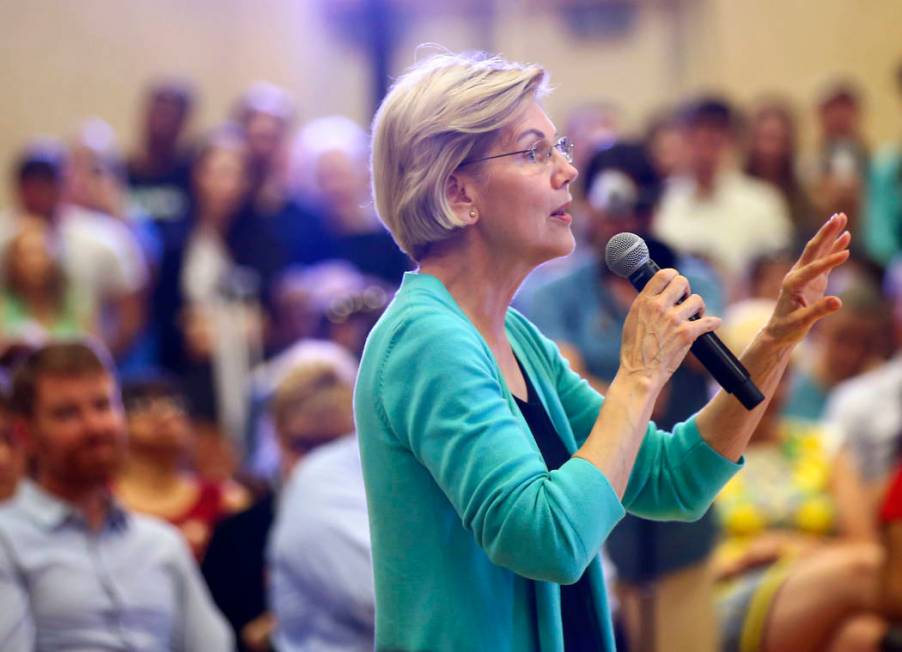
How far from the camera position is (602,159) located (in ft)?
11.5

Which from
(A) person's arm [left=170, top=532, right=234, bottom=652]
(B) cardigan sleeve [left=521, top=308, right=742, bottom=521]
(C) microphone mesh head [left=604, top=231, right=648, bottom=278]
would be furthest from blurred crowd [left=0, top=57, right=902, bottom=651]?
(C) microphone mesh head [left=604, top=231, right=648, bottom=278]

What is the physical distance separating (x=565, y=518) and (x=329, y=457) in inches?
68.1

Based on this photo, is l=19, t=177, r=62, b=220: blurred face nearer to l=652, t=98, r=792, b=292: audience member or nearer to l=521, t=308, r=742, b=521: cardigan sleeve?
l=652, t=98, r=792, b=292: audience member

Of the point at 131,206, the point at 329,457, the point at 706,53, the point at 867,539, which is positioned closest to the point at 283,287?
the point at 131,206

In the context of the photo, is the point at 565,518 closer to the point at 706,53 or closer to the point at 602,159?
the point at 602,159

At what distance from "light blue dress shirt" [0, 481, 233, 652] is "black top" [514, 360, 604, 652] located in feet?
4.22

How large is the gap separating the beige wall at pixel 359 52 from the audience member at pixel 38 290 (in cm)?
219

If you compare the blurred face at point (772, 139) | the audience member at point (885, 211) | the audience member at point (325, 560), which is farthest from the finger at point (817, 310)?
the blurred face at point (772, 139)

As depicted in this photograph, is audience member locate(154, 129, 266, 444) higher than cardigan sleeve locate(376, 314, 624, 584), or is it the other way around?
cardigan sleeve locate(376, 314, 624, 584)

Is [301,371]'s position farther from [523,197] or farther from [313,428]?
[523,197]

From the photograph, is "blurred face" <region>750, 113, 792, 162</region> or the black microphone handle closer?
the black microphone handle

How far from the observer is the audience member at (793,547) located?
363 cm

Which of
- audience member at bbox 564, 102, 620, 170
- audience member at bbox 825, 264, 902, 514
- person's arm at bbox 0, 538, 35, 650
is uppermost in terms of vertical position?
audience member at bbox 564, 102, 620, 170

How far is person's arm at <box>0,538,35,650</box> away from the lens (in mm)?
2693
